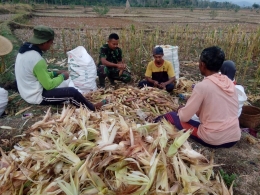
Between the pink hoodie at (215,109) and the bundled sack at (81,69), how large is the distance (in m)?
2.44

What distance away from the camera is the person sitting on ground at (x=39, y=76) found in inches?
138

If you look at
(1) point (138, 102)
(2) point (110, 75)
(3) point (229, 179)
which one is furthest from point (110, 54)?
(3) point (229, 179)

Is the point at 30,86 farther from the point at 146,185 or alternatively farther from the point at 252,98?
the point at 252,98

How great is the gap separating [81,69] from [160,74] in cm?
159


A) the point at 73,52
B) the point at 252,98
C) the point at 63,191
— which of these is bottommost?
the point at 252,98

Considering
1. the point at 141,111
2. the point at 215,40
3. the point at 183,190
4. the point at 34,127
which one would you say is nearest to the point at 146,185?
the point at 183,190

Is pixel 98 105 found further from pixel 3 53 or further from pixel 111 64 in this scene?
pixel 3 53

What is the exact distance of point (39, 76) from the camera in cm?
359

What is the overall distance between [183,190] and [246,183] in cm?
91

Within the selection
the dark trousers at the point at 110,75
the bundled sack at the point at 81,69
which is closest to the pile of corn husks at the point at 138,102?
the bundled sack at the point at 81,69

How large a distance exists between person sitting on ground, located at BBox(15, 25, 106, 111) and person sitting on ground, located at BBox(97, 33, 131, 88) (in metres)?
1.50

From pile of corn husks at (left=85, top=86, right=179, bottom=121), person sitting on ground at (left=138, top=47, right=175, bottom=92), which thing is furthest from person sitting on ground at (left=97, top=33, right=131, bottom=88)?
pile of corn husks at (left=85, top=86, right=179, bottom=121)

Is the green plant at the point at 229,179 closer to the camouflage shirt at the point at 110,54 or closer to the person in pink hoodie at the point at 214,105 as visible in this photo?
the person in pink hoodie at the point at 214,105

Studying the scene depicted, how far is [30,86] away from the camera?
12.2 feet
